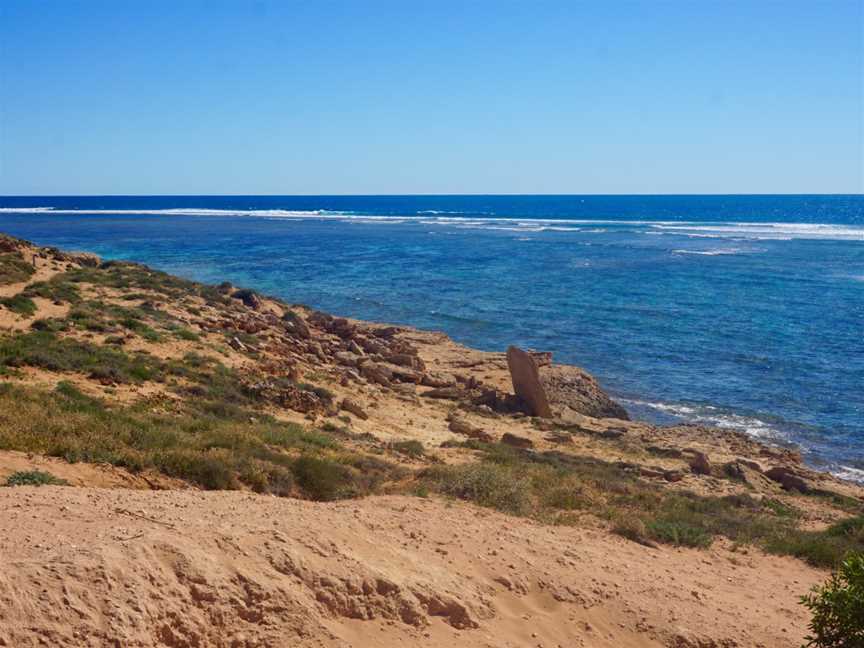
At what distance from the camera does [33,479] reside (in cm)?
1005

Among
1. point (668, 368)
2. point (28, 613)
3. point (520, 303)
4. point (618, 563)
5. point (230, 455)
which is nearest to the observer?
point (28, 613)

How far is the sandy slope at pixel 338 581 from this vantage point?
6875 mm

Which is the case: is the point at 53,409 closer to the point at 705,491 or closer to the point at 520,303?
the point at 705,491

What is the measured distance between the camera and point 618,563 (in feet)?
35.1

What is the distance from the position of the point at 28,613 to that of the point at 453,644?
12.6 feet

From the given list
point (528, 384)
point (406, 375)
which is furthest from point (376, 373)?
point (528, 384)

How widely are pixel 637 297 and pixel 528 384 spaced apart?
26.2 metres

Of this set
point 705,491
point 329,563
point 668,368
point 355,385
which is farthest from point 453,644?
point 668,368

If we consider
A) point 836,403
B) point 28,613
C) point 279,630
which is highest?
point 28,613

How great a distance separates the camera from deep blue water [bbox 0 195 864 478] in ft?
91.1

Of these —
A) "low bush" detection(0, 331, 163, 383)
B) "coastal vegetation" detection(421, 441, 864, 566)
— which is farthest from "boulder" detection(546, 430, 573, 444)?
"low bush" detection(0, 331, 163, 383)

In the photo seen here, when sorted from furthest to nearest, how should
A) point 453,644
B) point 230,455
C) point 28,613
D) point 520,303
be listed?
point 520,303
point 230,455
point 453,644
point 28,613

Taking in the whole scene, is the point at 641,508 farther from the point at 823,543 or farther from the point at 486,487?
the point at 486,487

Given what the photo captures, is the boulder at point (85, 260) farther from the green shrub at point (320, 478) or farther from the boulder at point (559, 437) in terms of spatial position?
the green shrub at point (320, 478)
